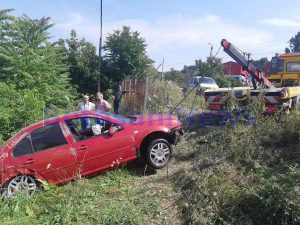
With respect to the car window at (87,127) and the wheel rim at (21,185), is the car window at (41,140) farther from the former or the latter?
the wheel rim at (21,185)

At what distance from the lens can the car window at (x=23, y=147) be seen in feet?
24.2

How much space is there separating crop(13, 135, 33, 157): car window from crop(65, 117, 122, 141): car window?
2.76ft

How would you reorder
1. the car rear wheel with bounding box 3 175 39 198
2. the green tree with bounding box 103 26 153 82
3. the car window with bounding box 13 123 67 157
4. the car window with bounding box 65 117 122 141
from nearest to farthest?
the car rear wheel with bounding box 3 175 39 198
the car window with bounding box 13 123 67 157
the car window with bounding box 65 117 122 141
the green tree with bounding box 103 26 153 82

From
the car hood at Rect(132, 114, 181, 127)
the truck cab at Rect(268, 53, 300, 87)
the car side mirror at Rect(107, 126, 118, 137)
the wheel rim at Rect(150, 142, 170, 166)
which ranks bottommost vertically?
the wheel rim at Rect(150, 142, 170, 166)

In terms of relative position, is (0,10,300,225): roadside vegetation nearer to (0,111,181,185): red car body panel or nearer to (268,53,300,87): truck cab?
(0,111,181,185): red car body panel

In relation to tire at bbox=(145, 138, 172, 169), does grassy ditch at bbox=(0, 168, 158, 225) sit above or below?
below

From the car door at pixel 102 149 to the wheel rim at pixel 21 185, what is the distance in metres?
0.94

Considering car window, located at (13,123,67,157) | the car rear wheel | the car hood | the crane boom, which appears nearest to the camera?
the car rear wheel

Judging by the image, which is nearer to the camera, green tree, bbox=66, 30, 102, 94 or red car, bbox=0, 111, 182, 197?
red car, bbox=0, 111, 182, 197

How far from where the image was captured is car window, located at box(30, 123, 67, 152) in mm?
7535

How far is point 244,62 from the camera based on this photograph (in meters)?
12.1

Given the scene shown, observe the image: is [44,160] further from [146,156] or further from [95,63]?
[95,63]

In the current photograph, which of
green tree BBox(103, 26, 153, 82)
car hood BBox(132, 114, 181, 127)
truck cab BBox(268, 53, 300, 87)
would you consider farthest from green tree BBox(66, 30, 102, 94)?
car hood BBox(132, 114, 181, 127)

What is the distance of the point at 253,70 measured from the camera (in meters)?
11.9
